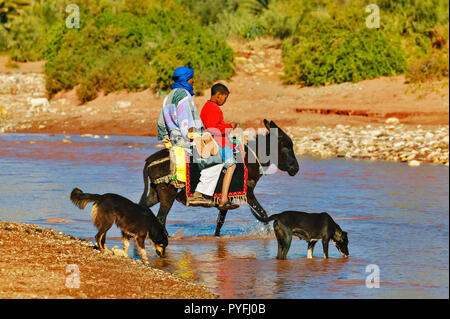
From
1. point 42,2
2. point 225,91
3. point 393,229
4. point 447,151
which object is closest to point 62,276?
point 225,91

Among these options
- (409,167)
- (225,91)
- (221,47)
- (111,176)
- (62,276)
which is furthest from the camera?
(221,47)

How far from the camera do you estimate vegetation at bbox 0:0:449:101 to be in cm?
2594

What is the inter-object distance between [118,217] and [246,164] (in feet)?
6.96

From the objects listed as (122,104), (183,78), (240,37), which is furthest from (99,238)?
(240,37)

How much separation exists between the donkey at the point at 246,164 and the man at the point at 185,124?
0.23 m

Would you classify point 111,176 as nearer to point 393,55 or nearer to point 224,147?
point 224,147

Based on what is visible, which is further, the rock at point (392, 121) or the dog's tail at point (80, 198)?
the rock at point (392, 121)

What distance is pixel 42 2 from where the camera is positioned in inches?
1674

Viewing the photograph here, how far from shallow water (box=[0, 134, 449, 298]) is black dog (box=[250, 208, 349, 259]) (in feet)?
0.57

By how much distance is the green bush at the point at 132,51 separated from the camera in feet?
92.3

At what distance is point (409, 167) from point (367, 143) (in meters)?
2.61

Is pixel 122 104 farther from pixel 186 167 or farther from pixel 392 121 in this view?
pixel 186 167

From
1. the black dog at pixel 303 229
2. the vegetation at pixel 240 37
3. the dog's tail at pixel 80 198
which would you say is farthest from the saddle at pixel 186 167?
the vegetation at pixel 240 37

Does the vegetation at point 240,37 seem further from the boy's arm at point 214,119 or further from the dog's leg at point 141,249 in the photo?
the dog's leg at point 141,249
